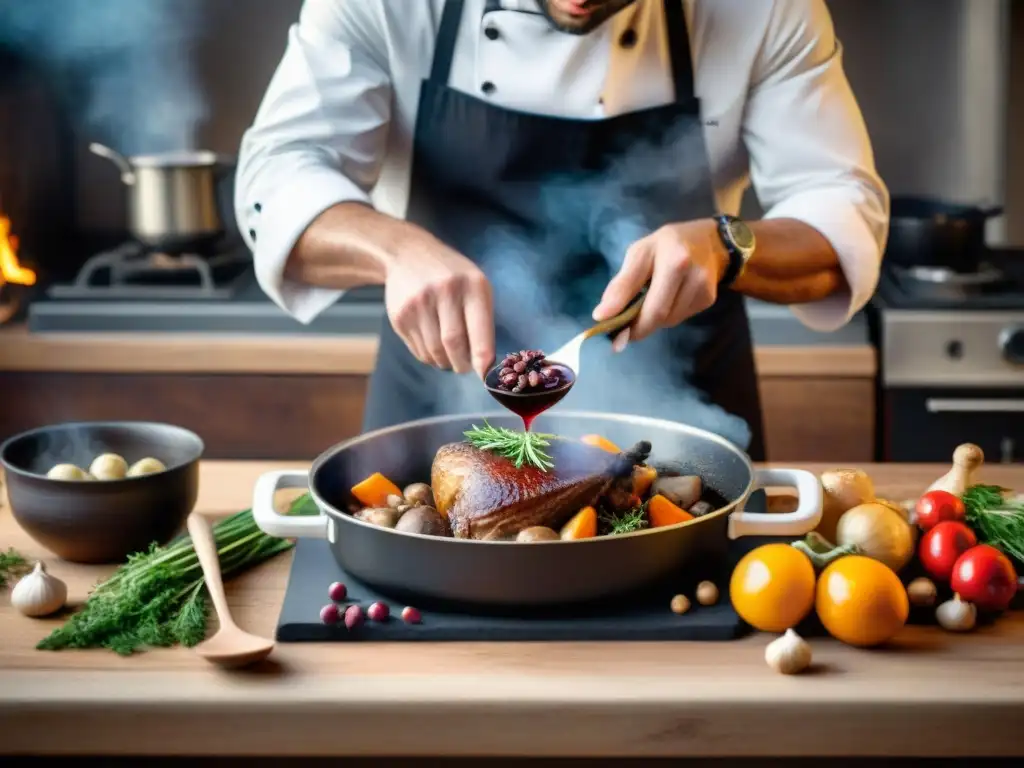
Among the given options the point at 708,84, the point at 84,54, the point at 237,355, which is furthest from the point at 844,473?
the point at 84,54

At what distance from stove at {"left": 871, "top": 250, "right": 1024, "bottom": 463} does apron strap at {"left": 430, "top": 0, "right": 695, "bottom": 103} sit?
2.97 ft

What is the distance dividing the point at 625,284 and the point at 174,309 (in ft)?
4.89

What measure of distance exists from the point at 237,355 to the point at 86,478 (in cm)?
129

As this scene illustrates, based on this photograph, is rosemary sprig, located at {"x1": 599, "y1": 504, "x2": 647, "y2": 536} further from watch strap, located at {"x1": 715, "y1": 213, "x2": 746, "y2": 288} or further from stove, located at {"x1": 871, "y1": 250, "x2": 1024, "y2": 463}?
stove, located at {"x1": 871, "y1": 250, "x2": 1024, "y2": 463}

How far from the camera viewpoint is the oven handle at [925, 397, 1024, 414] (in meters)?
2.47

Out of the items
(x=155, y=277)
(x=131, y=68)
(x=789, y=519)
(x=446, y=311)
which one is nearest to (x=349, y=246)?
(x=446, y=311)

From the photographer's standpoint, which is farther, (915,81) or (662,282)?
(915,81)

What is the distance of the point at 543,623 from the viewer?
43.2 inches

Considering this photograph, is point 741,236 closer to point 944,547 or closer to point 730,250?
point 730,250

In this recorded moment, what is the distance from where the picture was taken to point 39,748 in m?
1.01

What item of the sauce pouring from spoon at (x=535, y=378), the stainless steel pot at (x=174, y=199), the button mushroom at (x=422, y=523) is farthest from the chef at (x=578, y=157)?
the stainless steel pot at (x=174, y=199)

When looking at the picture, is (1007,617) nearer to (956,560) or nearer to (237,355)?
(956,560)

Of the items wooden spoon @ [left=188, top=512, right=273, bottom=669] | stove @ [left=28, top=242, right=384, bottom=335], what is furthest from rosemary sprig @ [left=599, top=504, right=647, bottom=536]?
stove @ [left=28, top=242, right=384, bottom=335]

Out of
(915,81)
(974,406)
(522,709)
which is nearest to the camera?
(522,709)
